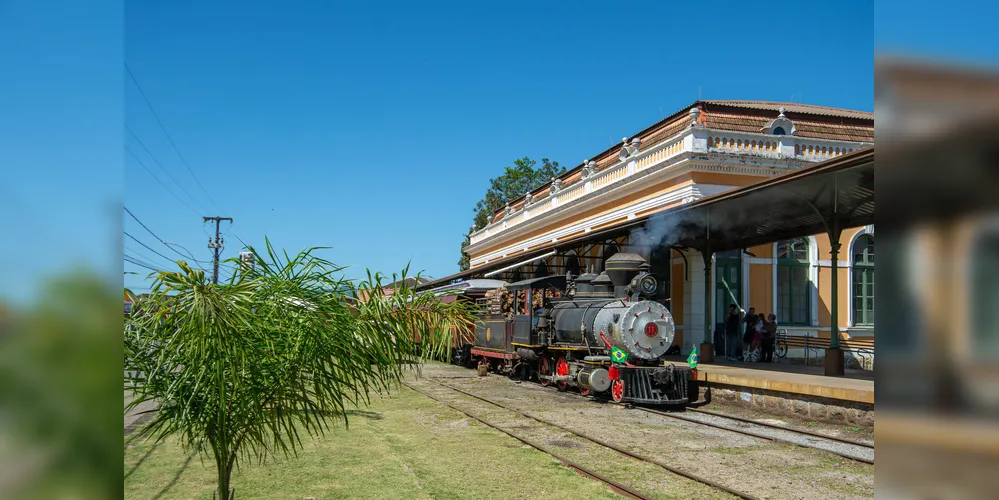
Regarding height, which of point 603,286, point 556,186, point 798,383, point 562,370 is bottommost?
point 562,370

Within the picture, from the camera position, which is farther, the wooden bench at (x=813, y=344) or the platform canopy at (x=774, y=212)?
the wooden bench at (x=813, y=344)

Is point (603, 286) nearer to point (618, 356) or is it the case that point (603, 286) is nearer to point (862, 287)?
point (618, 356)

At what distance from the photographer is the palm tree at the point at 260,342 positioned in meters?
2.76

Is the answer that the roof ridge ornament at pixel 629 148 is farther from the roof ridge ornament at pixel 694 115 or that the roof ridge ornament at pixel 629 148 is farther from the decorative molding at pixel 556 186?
the decorative molding at pixel 556 186

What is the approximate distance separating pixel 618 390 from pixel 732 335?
23.3 ft

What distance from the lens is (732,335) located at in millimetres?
19516

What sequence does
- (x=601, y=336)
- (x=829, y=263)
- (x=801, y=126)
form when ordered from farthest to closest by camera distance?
(x=829, y=263), (x=801, y=126), (x=601, y=336)

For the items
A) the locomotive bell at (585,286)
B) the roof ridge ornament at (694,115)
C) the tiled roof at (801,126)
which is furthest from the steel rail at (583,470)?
the tiled roof at (801,126)

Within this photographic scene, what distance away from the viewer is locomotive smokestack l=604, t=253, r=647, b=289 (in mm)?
14562
